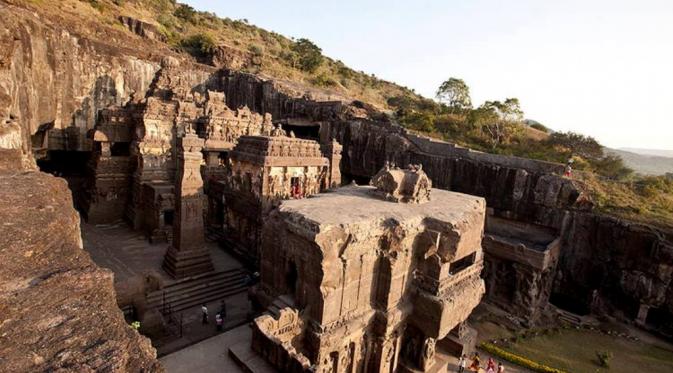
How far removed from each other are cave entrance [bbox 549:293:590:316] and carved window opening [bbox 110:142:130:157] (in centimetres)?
2668

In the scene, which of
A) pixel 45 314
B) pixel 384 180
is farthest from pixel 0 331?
pixel 384 180

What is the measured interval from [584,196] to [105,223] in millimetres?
27166

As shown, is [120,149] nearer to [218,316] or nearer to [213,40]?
[218,316]

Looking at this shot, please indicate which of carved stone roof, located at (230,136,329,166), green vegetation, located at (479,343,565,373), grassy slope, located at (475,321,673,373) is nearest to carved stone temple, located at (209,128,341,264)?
carved stone roof, located at (230,136,329,166)

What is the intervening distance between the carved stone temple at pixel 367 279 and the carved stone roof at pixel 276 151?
5896mm

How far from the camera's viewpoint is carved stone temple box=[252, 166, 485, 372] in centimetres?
905

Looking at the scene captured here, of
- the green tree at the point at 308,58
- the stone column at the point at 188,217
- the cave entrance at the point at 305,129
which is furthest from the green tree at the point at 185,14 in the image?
the stone column at the point at 188,217

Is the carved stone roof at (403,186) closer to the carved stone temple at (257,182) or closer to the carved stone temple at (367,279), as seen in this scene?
the carved stone temple at (367,279)

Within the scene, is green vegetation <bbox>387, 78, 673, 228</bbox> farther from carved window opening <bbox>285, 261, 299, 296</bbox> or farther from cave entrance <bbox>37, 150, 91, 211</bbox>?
cave entrance <bbox>37, 150, 91, 211</bbox>

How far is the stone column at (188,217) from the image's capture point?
13.9 meters

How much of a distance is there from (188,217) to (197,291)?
9.85 feet

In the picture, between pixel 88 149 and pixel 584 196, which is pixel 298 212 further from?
pixel 88 149

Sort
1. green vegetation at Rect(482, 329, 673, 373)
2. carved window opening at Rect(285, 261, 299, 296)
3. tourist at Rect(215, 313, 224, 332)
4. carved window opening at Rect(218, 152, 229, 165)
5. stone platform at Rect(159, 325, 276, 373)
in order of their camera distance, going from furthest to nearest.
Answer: carved window opening at Rect(218, 152, 229, 165)
green vegetation at Rect(482, 329, 673, 373)
tourist at Rect(215, 313, 224, 332)
carved window opening at Rect(285, 261, 299, 296)
stone platform at Rect(159, 325, 276, 373)

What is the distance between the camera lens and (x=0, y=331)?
2.96m
